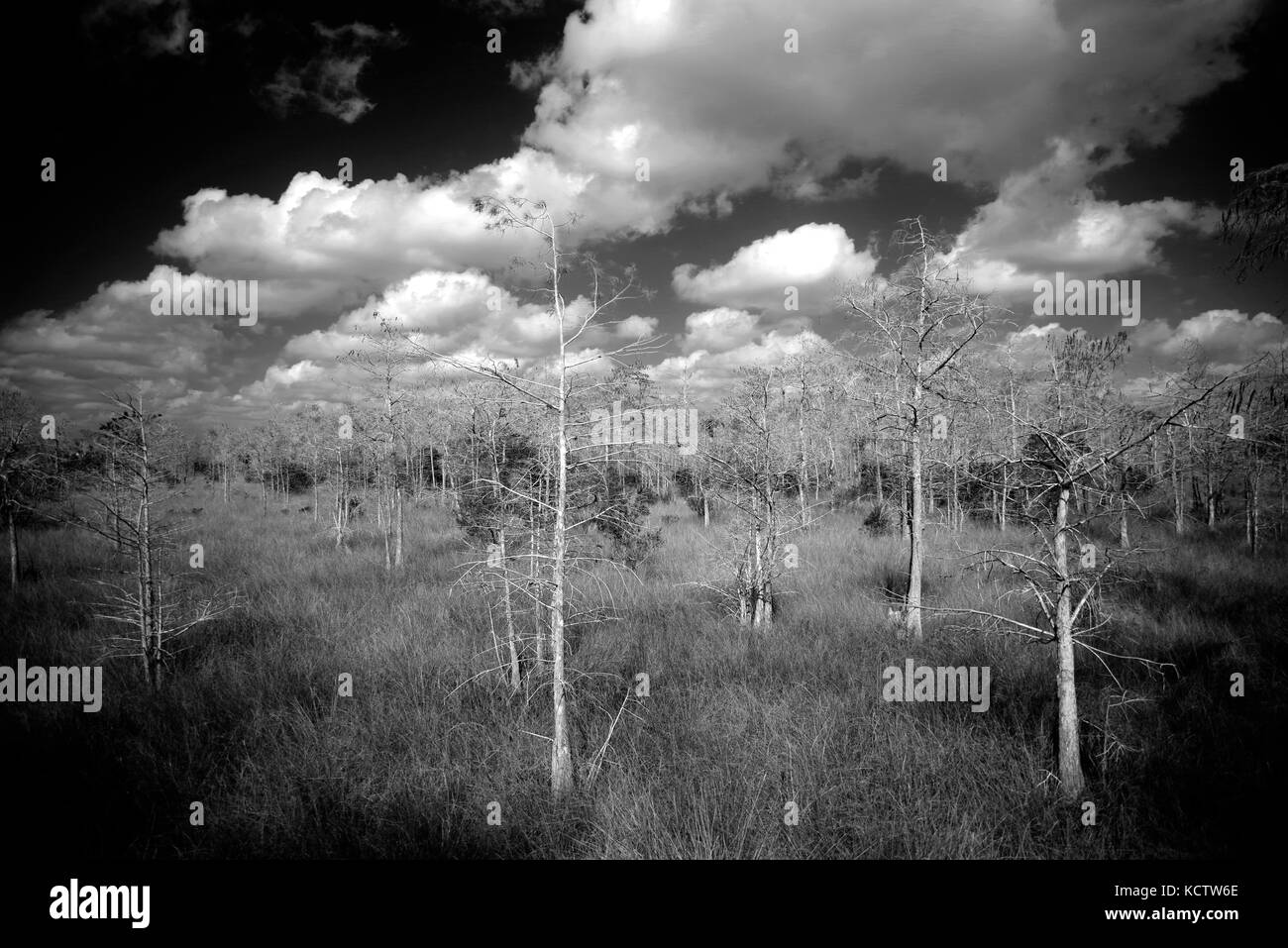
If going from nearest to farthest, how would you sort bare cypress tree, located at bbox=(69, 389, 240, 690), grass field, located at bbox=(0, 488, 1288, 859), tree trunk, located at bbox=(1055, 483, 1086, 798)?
1. tree trunk, located at bbox=(1055, 483, 1086, 798)
2. grass field, located at bbox=(0, 488, 1288, 859)
3. bare cypress tree, located at bbox=(69, 389, 240, 690)

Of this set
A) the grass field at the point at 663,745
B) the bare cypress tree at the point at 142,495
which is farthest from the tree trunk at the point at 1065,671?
the bare cypress tree at the point at 142,495

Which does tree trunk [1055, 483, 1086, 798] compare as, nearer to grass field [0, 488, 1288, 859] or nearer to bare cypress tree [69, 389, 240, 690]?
grass field [0, 488, 1288, 859]

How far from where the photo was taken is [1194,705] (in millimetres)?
5742

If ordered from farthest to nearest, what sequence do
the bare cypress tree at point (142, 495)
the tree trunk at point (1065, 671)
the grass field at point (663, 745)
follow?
the bare cypress tree at point (142, 495)
the grass field at point (663, 745)
the tree trunk at point (1065, 671)

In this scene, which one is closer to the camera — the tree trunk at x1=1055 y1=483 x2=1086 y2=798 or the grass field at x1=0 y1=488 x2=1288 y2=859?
the tree trunk at x1=1055 y1=483 x2=1086 y2=798

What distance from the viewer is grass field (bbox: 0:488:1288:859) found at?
4102mm

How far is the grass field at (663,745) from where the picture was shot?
→ 4102 mm

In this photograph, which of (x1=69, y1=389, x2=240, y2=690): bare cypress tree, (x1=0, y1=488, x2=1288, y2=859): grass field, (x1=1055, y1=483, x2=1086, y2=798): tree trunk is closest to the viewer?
(x1=1055, y1=483, x2=1086, y2=798): tree trunk

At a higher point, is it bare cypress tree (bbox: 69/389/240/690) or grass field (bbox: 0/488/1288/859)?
bare cypress tree (bbox: 69/389/240/690)

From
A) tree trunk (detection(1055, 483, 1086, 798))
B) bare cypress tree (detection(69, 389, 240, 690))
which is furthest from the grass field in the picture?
bare cypress tree (detection(69, 389, 240, 690))

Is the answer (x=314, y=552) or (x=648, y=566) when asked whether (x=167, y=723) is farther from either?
(x=314, y=552)

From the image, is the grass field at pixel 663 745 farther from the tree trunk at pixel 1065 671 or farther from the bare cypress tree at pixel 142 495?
the bare cypress tree at pixel 142 495

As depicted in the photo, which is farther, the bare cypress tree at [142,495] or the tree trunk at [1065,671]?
the bare cypress tree at [142,495]
